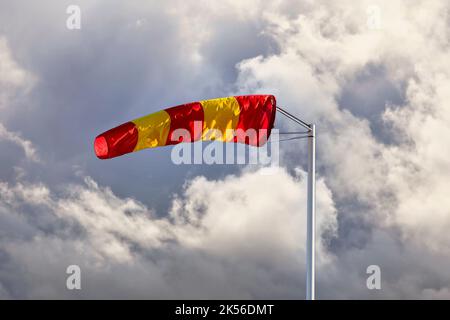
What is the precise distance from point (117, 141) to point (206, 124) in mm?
2979

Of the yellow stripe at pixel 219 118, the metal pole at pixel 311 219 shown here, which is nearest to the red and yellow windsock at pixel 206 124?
the yellow stripe at pixel 219 118

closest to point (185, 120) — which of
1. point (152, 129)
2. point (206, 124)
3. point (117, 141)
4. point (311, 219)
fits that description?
point (206, 124)

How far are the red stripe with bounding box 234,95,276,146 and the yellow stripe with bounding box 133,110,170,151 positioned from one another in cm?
239

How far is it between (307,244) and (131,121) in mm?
7007

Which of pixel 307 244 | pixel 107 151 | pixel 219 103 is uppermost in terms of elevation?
pixel 219 103

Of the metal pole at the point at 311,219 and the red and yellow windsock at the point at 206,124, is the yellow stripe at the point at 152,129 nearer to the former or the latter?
the red and yellow windsock at the point at 206,124

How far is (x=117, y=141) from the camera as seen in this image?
21391 millimetres
